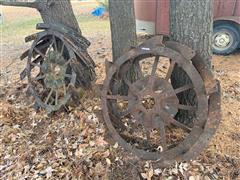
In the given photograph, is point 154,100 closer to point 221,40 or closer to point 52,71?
point 52,71

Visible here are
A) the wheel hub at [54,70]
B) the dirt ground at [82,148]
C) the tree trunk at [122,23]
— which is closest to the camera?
the dirt ground at [82,148]

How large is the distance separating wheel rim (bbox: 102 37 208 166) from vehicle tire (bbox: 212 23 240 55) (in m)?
4.14

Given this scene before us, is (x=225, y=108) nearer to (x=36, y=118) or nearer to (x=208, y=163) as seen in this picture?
(x=208, y=163)

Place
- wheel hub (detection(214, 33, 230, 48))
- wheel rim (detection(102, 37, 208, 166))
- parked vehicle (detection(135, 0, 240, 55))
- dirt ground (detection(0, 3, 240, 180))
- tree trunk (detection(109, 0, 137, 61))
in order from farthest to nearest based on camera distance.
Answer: wheel hub (detection(214, 33, 230, 48)) → parked vehicle (detection(135, 0, 240, 55)) → tree trunk (detection(109, 0, 137, 61)) → dirt ground (detection(0, 3, 240, 180)) → wheel rim (detection(102, 37, 208, 166))

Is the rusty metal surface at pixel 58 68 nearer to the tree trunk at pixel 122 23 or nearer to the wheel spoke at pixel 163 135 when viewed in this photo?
the tree trunk at pixel 122 23

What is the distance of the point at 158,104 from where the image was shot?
11.3 ft

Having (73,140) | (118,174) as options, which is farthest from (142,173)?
(73,140)

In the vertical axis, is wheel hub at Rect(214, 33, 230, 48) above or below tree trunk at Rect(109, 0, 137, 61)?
below

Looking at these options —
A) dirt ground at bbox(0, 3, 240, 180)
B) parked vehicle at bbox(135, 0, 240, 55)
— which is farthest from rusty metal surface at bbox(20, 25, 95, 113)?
parked vehicle at bbox(135, 0, 240, 55)

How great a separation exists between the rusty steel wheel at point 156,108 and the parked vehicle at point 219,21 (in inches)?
153

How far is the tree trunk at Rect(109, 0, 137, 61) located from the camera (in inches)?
183

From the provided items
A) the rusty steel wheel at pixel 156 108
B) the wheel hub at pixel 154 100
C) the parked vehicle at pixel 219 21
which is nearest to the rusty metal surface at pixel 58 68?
the rusty steel wheel at pixel 156 108

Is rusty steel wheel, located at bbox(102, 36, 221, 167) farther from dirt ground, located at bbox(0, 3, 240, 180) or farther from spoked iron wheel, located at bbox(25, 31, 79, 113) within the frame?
spoked iron wheel, located at bbox(25, 31, 79, 113)

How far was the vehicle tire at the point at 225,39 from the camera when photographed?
704cm
